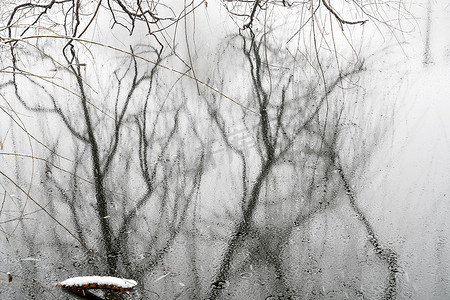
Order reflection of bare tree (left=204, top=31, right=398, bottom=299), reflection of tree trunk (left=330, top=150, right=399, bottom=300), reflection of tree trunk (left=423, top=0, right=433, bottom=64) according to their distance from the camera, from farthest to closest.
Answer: reflection of tree trunk (left=423, top=0, right=433, bottom=64) → reflection of bare tree (left=204, top=31, right=398, bottom=299) → reflection of tree trunk (left=330, top=150, right=399, bottom=300)

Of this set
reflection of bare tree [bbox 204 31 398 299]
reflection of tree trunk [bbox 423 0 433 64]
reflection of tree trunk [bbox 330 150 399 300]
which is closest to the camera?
reflection of tree trunk [bbox 330 150 399 300]

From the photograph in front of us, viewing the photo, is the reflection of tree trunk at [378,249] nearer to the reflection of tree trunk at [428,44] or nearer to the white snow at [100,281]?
the white snow at [100,281]

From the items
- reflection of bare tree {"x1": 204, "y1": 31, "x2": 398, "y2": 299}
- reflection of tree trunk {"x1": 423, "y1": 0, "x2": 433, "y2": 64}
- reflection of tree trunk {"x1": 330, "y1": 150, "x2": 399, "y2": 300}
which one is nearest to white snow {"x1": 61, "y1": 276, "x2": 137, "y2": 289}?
reflection of bare tree {"x1": 204, "y1": 31, "x2": 398, "y2": 299}

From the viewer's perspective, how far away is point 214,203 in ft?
6.73

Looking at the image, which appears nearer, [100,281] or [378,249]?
[100,281]

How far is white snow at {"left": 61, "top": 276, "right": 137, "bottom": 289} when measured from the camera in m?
1.60

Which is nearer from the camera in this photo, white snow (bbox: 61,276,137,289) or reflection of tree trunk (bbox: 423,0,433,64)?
white snow (bbox: 61,276,137,289)

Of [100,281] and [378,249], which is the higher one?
[100,281]

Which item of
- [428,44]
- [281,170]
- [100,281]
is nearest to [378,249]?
[281,170]

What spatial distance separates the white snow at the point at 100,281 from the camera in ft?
5.26

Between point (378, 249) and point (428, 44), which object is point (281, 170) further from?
point (428, 44)

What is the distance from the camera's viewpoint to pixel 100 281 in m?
1.61

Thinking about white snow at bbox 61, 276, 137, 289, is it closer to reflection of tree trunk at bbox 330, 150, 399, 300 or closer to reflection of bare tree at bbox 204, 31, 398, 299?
reflection of bare tree at bbox 204, 31, 398, 299

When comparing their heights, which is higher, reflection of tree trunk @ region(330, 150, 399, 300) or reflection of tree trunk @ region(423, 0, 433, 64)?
reflection of tree trunk @ region(423, 0, 433, 64)
